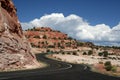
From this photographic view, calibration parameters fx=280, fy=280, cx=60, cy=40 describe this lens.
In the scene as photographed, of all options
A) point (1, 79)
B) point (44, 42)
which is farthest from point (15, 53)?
point (44, 42)

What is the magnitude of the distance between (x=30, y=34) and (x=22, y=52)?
146730 mm

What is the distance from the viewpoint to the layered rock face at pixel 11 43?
147 ft

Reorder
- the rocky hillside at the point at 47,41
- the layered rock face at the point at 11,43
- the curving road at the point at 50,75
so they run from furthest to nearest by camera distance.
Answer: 1. the rocky hillside at the point at 47,41
2. the layered rock face at the point at 11,43
3. the curving road at the point at 50,75

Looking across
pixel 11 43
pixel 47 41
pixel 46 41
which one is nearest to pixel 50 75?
pixel 11 43

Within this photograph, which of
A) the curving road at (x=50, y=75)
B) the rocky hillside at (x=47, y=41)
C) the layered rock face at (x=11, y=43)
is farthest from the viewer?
the rocky hillside at (x=47, y=41)

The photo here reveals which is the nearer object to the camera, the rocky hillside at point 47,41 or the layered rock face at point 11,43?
the layered rock face at point 11,43

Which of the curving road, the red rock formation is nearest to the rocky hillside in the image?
the red rock formation

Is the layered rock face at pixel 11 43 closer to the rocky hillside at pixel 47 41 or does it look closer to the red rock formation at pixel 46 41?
the rocky hillside at pixel 47 41

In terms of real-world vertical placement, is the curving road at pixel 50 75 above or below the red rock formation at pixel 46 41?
below

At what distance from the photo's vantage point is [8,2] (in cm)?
5088

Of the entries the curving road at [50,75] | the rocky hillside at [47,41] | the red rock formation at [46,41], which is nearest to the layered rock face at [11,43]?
the curving road at [50,75]

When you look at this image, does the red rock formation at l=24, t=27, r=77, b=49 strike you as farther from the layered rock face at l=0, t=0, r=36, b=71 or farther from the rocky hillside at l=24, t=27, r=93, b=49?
the layered rock face at l=0, t=0, r=36, b=71

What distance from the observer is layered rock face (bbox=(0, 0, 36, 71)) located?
44.7 m

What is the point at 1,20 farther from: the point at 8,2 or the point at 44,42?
the point at 44,42
